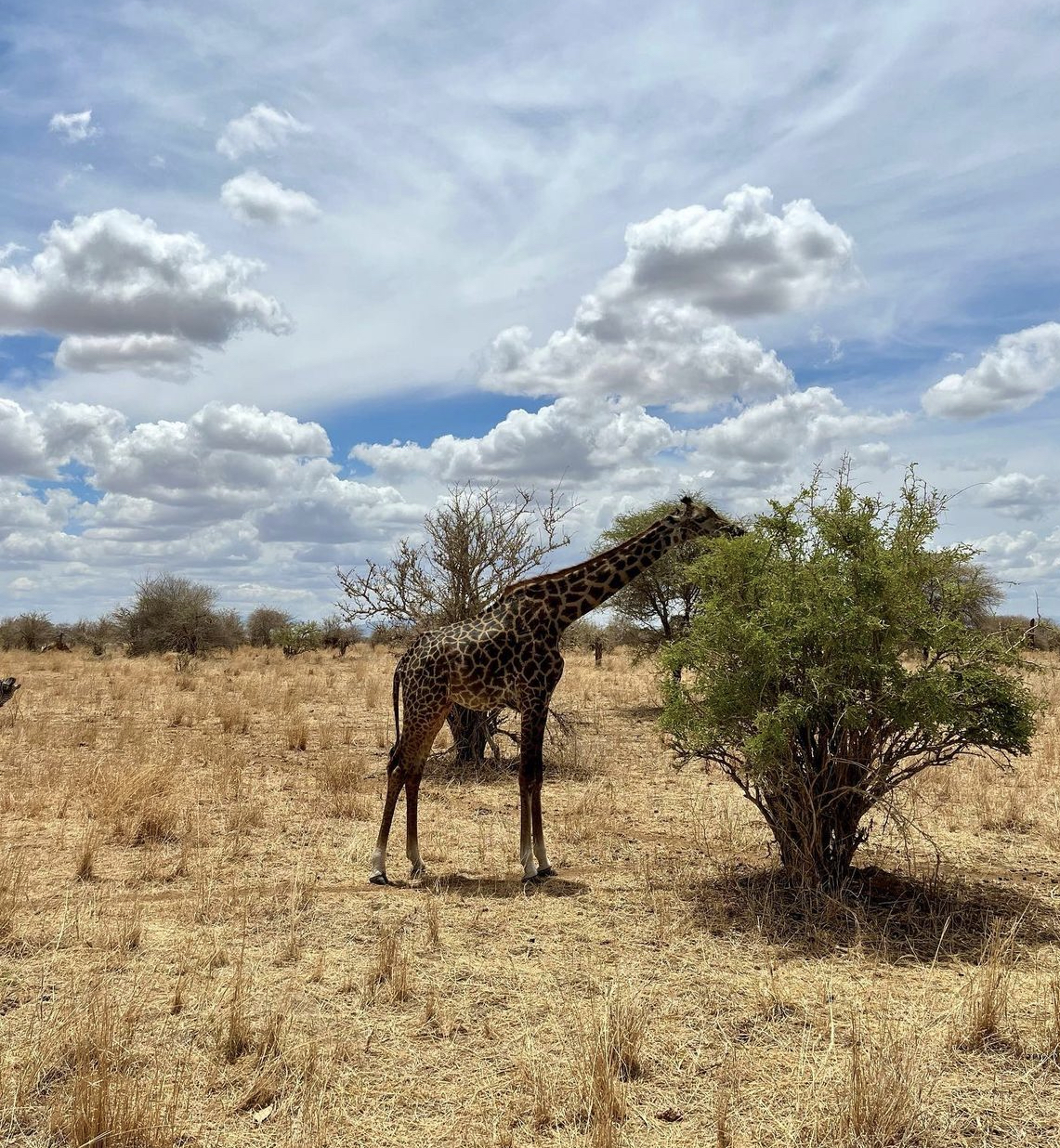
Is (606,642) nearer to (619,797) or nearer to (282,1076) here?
(619,797)

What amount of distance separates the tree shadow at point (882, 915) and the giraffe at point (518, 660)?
1.87 m

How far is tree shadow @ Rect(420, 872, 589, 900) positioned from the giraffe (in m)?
0.25

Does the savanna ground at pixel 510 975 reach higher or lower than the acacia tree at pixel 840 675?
lower

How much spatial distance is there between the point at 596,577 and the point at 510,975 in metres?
4.23

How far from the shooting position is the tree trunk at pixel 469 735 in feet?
44.7

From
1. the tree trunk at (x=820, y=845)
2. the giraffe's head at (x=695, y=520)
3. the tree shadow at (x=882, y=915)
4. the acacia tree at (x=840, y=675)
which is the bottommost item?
the tree shadow at (x=882, y=915)

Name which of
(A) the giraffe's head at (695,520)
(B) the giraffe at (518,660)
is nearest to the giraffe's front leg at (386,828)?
(B) the giraffe at (518,660)

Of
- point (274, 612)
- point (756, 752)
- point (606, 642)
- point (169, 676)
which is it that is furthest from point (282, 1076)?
point (274, 612)

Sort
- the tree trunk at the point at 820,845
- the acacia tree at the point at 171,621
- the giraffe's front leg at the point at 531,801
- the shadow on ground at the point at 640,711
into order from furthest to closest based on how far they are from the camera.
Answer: the acacia tree at the point at 171,621 → the shadow on ground at the point at 640,711 → the giraffe's front leg at the point at 531,801 → the tree trunk at the point at 820,845

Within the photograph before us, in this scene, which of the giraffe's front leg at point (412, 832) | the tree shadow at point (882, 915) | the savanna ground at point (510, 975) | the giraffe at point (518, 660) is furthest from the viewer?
the giraffe at point (518, 660)

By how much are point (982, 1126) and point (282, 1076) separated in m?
3.26

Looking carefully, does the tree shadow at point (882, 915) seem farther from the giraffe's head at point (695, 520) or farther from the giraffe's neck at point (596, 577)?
the giraffe's head at point (695, 520)

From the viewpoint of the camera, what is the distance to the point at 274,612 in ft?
179

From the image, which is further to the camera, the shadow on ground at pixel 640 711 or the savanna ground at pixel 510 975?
the shadow on ground at pixel 640 711
